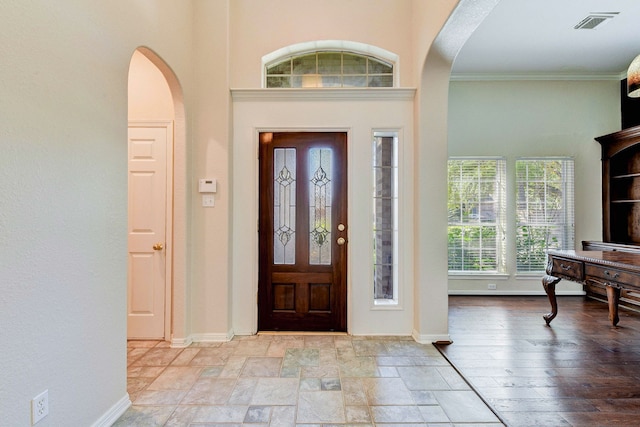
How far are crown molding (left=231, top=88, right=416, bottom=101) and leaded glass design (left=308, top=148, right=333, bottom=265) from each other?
573 millimetres

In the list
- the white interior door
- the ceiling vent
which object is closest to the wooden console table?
the ceiling vent

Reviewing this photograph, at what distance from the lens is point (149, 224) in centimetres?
309

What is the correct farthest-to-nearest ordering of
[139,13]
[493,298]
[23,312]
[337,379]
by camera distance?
[493,298], [337,379], [139,13], [23,312]

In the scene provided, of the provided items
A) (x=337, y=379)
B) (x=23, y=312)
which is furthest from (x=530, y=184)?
(x=23, y=312)

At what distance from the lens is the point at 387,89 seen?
3166 mm

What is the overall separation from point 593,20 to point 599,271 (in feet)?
9.29

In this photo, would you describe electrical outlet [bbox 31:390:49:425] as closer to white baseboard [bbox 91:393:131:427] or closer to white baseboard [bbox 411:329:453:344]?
white baseboard [bbox 91:393:131:427]

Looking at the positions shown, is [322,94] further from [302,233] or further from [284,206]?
[302,233]

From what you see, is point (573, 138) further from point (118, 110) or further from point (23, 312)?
point (23, 312)

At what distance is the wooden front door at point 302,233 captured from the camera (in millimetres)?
3279

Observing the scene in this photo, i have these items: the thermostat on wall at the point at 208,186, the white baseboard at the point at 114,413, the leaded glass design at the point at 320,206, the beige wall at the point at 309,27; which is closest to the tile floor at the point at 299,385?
the white baseboard at the point at 114,413

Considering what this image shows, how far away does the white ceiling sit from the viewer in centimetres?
336

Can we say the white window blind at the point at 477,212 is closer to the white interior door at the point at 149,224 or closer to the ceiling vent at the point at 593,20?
the ceiling vent at the point at 593,20

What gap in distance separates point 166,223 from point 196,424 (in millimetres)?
1824
